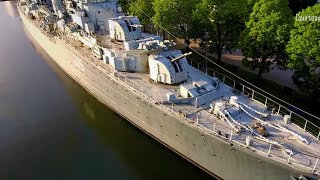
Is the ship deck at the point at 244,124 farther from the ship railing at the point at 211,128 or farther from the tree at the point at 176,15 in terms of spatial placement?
the tree at the point at 176,15

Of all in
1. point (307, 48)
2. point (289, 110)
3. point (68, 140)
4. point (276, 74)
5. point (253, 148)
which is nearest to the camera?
point (253, 148)

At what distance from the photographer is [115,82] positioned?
2548 centimetres

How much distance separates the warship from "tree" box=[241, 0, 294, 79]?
168 inches

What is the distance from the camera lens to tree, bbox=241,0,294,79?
25.5 metres

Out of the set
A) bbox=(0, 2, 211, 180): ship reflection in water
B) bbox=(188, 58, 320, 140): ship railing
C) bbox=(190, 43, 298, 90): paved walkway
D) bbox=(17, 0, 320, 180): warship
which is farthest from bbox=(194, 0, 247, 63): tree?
bbox=(0, 2, 211, 180): ship reflection in water

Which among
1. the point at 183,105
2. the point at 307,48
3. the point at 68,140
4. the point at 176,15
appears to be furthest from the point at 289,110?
the point at 176,15

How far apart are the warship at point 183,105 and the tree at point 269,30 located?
4.27m

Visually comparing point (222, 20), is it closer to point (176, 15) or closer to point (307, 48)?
point (176, 15)

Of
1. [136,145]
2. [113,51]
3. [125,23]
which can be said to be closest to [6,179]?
[136,145]

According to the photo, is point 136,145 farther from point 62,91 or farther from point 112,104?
point 62,91

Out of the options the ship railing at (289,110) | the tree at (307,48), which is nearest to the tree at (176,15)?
the ship railing at (289,110)

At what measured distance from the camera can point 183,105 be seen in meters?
21.6

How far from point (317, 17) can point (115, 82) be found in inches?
657

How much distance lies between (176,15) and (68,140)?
1808cm
